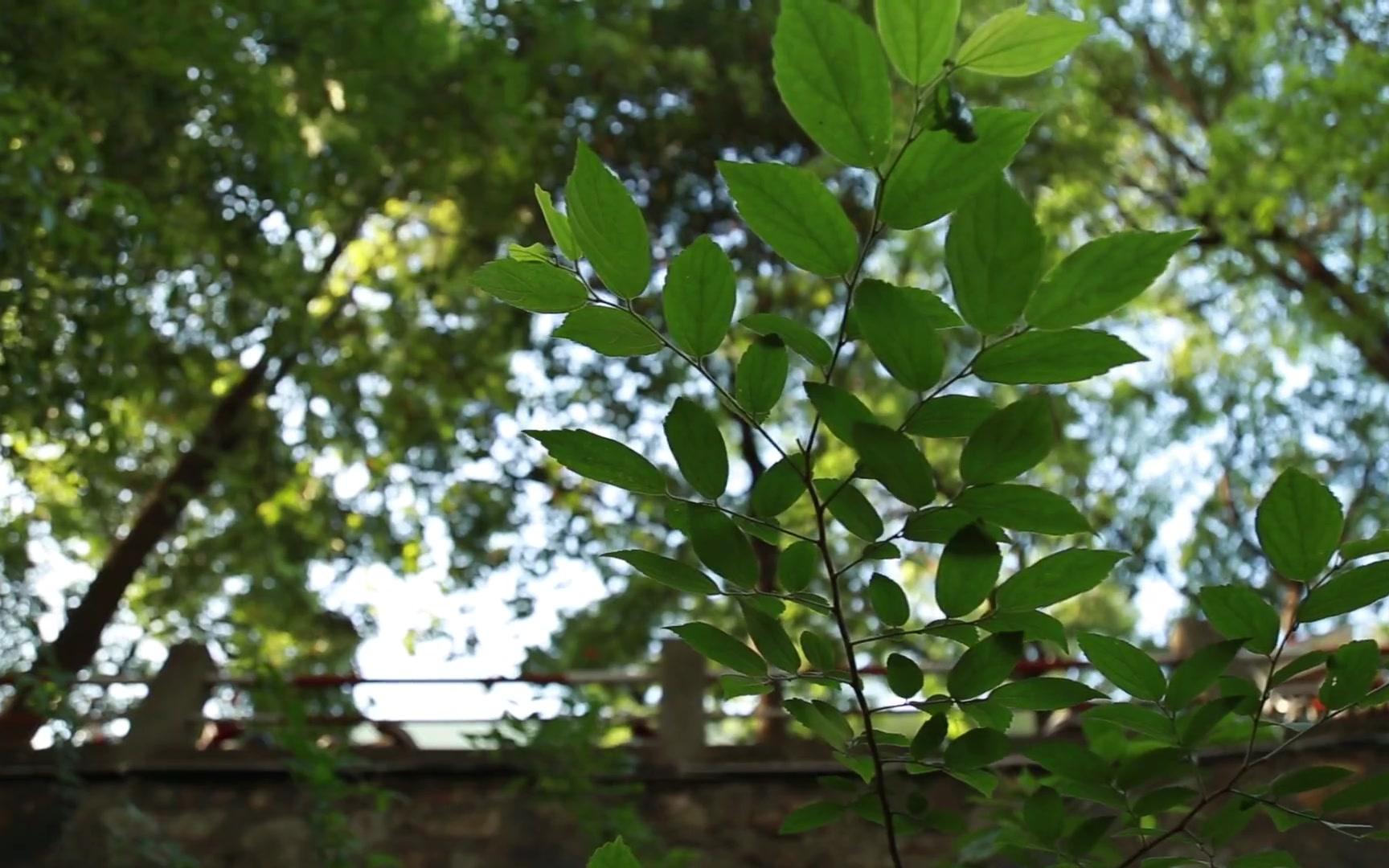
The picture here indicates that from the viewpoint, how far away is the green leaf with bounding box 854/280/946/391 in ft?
1.75

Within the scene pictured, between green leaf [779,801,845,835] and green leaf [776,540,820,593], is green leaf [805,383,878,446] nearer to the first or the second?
green leaf [776,540,820,593]

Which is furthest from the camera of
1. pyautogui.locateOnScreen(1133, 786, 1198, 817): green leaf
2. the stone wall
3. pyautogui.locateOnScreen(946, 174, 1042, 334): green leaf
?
the stone wall

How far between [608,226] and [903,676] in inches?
12.0

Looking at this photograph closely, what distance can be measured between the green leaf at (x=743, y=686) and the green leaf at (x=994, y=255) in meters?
0.24

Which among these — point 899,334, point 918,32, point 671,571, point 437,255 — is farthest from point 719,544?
point 437,255

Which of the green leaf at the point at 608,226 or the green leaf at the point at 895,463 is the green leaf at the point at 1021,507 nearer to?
the green leaf at the point at 895,463

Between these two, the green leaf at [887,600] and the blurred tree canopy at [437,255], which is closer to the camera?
the green leaf at [887,600]

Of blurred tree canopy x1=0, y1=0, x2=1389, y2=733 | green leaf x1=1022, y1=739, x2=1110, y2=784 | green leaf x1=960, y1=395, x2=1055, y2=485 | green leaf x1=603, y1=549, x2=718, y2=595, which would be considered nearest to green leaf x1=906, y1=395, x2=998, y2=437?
green leaf x1=960, y1=395, x2=1055, y2=485

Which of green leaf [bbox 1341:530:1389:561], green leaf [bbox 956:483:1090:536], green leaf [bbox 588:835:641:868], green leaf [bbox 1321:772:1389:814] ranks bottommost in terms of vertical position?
green leaf [bbox 588:835:641:868]

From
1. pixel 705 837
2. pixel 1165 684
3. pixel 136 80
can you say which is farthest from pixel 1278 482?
pixel 136 80

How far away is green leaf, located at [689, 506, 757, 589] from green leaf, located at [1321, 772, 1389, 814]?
1.18ft

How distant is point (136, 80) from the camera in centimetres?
495

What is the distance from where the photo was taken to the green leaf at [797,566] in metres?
0.66

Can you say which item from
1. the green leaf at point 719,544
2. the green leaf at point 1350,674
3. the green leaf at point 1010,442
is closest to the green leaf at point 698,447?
the green leaf at point 719,544
